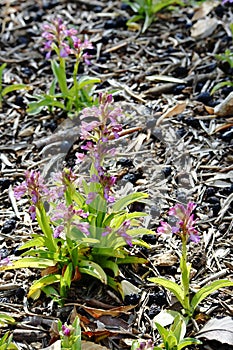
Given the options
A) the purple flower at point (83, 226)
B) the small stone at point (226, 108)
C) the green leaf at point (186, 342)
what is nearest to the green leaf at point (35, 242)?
the purple flower at point (83, 226)

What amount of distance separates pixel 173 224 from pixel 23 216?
774 mm

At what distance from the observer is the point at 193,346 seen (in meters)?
2.68

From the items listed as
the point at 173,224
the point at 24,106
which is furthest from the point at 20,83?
the point at 173,224

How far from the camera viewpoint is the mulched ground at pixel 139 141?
285cm

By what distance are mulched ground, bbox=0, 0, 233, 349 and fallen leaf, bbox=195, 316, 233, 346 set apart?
0.04 meters

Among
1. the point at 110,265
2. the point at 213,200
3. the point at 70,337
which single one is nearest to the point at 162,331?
the point at 70,337

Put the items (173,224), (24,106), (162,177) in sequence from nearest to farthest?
(173,224) → (162,177) → (24,106)

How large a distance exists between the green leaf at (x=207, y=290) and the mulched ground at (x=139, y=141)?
0.25ft

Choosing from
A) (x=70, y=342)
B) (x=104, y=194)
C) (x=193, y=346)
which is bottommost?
(x=193, y=346)

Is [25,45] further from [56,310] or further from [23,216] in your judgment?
[56,310]

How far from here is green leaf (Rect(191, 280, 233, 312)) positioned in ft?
8.76

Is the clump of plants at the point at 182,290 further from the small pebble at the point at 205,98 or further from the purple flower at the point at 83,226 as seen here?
the small pebble at the point at 205,98

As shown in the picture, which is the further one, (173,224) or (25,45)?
(25,45)

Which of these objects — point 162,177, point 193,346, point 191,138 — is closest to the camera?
point 193,346
